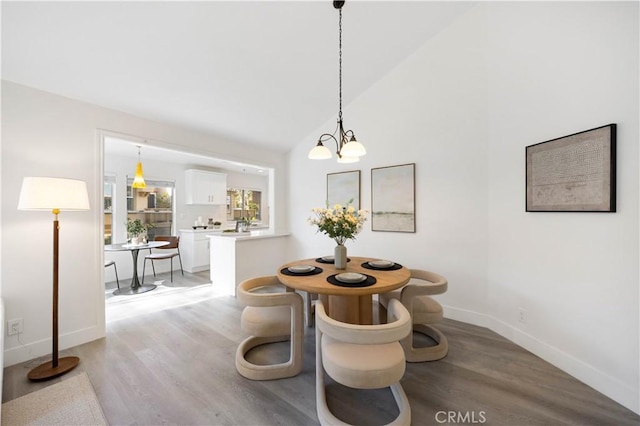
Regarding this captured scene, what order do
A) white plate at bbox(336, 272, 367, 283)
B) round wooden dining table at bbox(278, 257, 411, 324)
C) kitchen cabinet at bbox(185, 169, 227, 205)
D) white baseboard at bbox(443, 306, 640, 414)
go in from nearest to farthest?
white baseboard at bbox(443, 306, 640, 414)
round wooden dining table at bbox(278, 257, 411, 324)
white plate at bbox(336, 272, 367, 283)
kitchen cabinet at bbox(185, 169, 227, 205)

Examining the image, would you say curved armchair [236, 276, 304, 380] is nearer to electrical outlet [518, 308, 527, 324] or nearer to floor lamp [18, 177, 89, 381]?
floor lamp [18, 177, 89, 381]

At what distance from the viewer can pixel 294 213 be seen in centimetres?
473

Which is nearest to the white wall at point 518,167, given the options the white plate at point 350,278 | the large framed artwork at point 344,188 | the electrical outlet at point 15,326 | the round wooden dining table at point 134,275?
the large framed artwork at point 344,188

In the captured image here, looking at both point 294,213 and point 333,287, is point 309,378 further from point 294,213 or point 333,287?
point 294,213

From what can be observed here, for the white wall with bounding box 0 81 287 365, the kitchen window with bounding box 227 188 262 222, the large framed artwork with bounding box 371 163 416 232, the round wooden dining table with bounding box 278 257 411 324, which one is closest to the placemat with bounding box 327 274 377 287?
the round wooden dining table with bounding box 278 257 411 324

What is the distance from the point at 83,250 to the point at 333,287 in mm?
2549

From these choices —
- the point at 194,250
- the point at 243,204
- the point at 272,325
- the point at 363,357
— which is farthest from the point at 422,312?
the point at 243,204

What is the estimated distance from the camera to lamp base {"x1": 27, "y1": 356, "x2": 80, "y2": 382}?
1971 millimetres

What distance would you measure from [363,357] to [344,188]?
108 inches

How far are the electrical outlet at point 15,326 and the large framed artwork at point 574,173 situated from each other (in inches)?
182

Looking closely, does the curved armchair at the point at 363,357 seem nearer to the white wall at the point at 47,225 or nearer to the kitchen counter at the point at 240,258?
the white wall at the point at 47,225

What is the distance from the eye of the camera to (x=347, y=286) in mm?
1893

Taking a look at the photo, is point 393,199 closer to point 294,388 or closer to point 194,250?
point 294,388

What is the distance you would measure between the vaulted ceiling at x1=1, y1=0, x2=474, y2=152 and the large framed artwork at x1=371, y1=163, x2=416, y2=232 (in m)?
1.30
